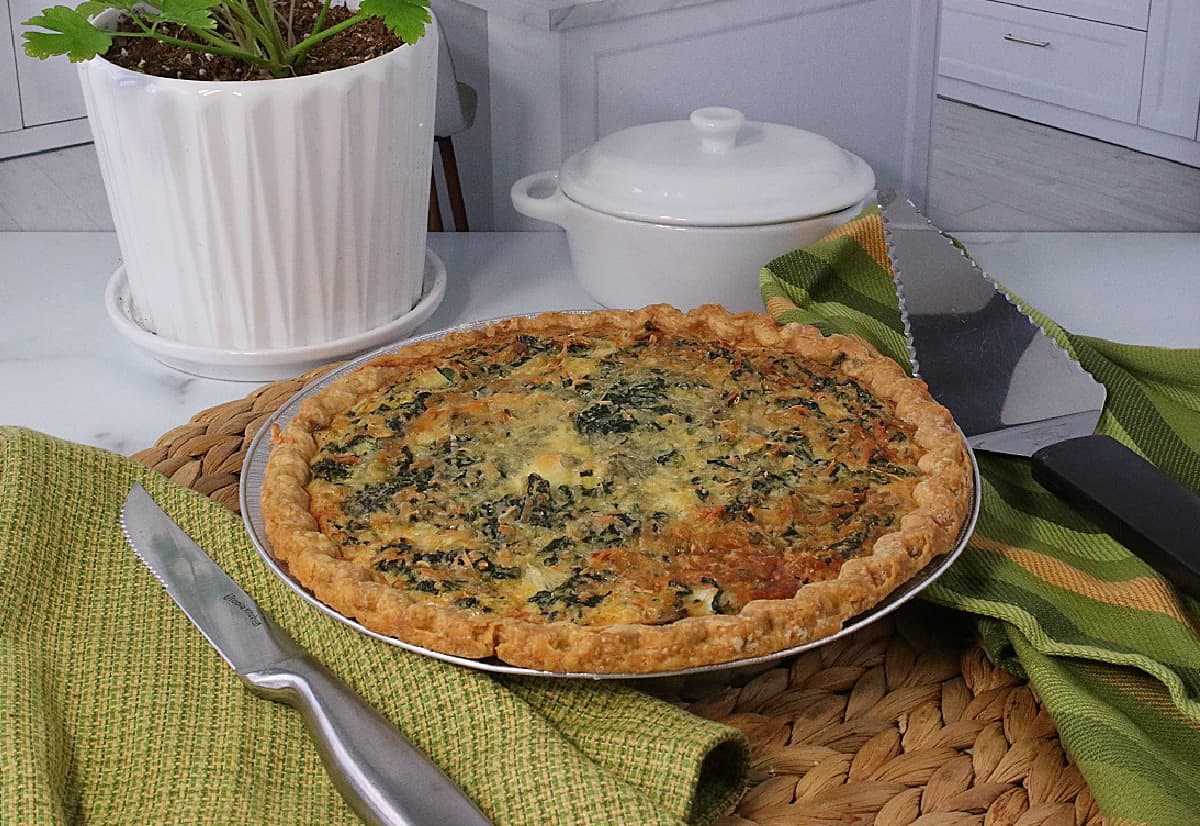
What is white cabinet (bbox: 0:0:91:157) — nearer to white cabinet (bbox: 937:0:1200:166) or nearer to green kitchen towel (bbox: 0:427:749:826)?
green kitchen towel (bbox: 0:427:749:826)

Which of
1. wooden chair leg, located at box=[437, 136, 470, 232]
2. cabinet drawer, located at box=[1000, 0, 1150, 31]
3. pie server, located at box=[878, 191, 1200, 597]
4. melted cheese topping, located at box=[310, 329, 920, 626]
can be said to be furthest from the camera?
wooden chair leg, located at box=[437, 136, 470, 232]

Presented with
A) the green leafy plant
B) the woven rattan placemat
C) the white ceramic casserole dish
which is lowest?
the woven rattan placemat

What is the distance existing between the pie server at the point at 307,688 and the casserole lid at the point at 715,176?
26.5 inches

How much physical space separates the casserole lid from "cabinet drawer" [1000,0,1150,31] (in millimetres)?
354

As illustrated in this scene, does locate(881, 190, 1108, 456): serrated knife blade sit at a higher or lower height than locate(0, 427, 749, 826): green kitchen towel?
higher

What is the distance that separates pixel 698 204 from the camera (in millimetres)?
1441

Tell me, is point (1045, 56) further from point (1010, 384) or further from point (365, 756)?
point (365, 756)

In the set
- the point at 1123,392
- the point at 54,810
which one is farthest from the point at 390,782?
the point at 1123,392

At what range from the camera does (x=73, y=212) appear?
1.83 metres

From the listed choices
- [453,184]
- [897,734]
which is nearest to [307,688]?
[897,734]

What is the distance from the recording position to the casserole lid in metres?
1.44

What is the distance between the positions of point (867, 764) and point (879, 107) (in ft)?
3.65

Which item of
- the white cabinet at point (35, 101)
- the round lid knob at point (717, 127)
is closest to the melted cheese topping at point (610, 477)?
the round lid knob at point (717, 127)

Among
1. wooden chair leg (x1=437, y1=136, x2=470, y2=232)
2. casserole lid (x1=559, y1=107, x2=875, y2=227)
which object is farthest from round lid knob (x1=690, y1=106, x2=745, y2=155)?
wooden chair leg (x1=437, y1=136, x2=470, y2=232)
